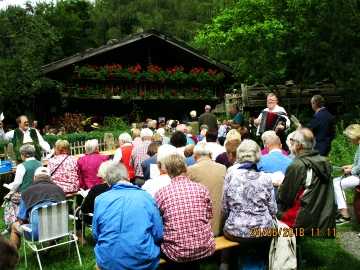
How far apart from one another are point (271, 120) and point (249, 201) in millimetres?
4038

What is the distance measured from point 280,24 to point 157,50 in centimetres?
616

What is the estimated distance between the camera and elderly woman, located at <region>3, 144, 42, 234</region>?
606 centimetres

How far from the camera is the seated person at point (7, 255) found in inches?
76.6

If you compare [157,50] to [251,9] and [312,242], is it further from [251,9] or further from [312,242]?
[312,242]

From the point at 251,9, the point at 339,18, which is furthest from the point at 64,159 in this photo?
the point at 251,9

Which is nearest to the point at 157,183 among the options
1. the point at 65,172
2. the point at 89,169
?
the point at 89,169

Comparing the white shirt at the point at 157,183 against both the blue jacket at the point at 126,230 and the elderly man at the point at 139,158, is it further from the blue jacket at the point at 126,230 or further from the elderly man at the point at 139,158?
the elderly man at the point at 139,158

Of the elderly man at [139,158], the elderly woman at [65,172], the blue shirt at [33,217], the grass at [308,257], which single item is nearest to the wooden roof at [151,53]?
→ the elderly man at [139,158]

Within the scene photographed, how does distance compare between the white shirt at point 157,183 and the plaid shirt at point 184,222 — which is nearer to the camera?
the plaid shirt at point 184,222

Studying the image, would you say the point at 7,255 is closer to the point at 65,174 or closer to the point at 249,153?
the point at 249,153

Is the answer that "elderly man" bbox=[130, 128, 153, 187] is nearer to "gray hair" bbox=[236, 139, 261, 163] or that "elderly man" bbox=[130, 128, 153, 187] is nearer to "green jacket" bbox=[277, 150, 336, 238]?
"gray hair" bbox=[236, 139, 261, 163]

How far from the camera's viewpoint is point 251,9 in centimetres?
1667

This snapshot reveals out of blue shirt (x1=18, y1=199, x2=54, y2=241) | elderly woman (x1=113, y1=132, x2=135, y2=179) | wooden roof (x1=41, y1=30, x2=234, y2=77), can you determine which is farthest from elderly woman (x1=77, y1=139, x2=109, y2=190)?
wooden roof (x1=41, y1=30, x2=234, y2=77)
